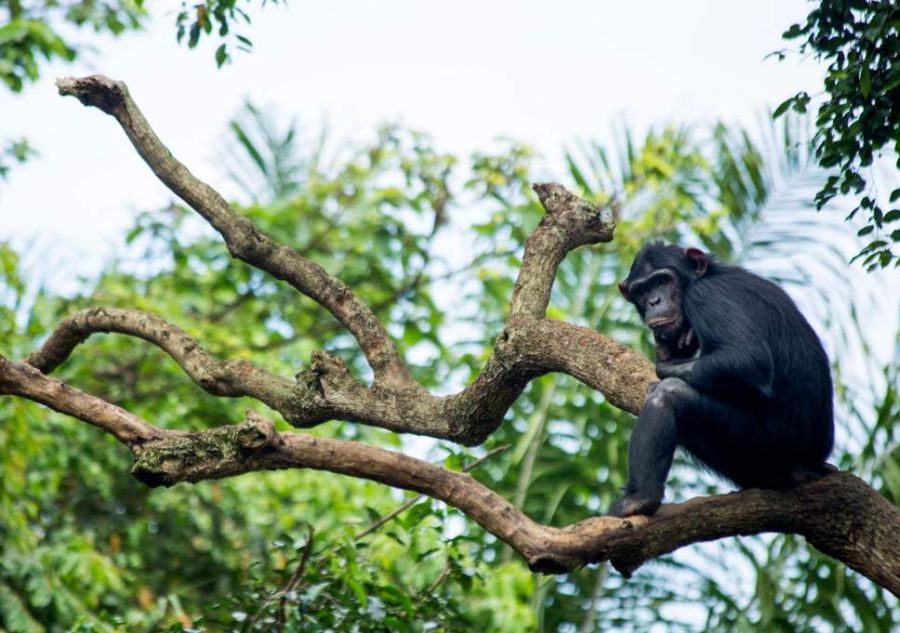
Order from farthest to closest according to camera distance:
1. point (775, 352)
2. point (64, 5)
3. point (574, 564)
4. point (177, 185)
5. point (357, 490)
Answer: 1. point (64, 5)
2. point (357, 490)
3. point (177, 185)
4. point (775, 352)
5. point (574, 564)

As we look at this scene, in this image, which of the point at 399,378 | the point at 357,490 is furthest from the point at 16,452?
the point at 399,378

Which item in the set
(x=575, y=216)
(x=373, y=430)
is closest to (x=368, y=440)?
A: (x=373, y=430)

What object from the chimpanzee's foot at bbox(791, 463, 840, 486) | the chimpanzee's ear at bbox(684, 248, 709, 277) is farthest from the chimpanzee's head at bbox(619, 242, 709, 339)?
the chimpanzee's foot at bbox(791, 463, 840, 486)

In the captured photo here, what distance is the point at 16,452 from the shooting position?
29.9ft

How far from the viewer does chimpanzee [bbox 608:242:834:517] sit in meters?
4.74

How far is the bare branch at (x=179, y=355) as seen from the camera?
210 inches

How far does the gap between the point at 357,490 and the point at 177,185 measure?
5066mm

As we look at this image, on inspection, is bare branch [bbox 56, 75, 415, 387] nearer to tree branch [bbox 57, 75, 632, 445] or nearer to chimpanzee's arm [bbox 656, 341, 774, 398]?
tree branch [bbox 57, 75, 632, 445]

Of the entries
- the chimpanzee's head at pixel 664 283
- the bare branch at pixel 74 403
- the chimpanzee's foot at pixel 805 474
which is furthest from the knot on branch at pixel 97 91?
the chimpanzee's foot at pixel 805 474

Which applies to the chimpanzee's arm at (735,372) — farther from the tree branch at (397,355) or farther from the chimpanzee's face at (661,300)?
the chimpanzee's face at (661,300)

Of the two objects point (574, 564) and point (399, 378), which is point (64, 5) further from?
point (574, 564)

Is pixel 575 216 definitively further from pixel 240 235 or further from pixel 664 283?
pixel 240 235

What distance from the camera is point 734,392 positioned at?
4.98 m

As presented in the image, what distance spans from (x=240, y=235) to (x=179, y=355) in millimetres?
630
